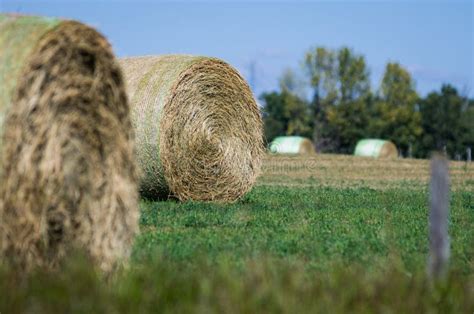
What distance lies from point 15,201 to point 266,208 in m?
7.65

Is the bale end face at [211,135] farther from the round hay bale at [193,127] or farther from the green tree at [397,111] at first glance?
the green tree at [397,111]

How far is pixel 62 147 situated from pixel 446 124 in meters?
65.1

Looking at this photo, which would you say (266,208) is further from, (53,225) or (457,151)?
(457,151)

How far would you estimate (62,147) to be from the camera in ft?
26.0

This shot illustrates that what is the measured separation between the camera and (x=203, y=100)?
16000 mm

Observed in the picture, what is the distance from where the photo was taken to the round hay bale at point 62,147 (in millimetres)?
7449

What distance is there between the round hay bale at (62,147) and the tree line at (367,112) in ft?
196

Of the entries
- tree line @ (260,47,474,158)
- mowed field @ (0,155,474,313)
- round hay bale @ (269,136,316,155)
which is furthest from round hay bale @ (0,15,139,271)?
tree line @ (260,47,474,158)

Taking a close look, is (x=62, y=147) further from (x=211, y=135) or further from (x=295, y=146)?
(x=295, y=146)

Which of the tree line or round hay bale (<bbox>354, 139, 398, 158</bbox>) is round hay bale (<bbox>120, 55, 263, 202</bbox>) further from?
the tree line

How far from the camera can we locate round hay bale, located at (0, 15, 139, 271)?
24.4ft

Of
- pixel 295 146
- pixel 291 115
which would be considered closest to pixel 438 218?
pixel 295 146

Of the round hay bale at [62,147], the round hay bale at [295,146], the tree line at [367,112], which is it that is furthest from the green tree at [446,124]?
the round hay bale at [62,147]

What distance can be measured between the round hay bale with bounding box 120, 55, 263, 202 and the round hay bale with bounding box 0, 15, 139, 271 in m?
6.70
